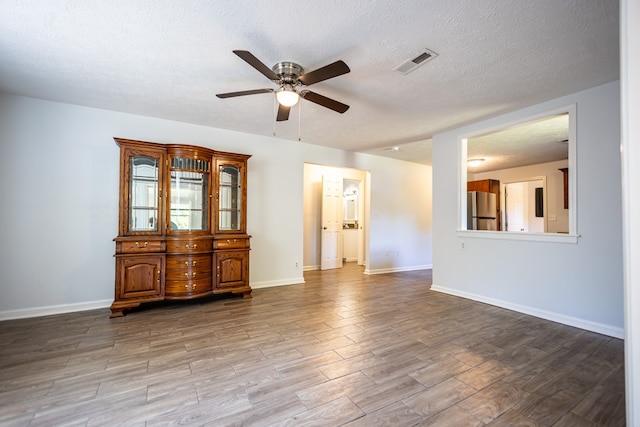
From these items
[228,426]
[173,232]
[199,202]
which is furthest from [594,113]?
[173,232]

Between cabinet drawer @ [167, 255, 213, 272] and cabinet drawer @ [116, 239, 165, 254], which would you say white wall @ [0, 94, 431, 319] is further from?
cabinet drawer @ [167, 255, 213, 272]

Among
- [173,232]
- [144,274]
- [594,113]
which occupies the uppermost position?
[594,113]

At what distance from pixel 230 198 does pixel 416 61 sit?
3033 millimetres

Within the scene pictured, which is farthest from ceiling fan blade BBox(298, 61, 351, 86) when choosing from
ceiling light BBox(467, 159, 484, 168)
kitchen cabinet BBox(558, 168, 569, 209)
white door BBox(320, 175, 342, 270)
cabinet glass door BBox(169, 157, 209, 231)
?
kitchen cabinet BBox(558, 168, 569, 209)

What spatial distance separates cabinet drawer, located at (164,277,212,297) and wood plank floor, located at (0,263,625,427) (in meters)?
0.24

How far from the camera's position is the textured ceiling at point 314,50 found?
185 centimetres

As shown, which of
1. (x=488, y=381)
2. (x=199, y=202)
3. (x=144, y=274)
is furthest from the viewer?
(x=199, y=202)

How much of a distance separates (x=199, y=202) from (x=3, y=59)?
2.21 meters

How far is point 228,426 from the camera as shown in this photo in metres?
1.57

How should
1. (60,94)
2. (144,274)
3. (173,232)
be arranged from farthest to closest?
1. (173,232)
2. (144,274)
3. (60,94)

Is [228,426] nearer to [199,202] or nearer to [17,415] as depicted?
[17,415]

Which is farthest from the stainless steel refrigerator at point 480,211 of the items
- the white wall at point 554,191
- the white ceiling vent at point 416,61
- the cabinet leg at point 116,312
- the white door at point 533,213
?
the cabinet leg at point 116,312

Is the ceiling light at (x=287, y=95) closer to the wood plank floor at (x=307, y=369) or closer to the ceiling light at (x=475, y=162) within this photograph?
the wood plank floor at (x=307, y=369)

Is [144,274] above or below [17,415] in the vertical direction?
above
